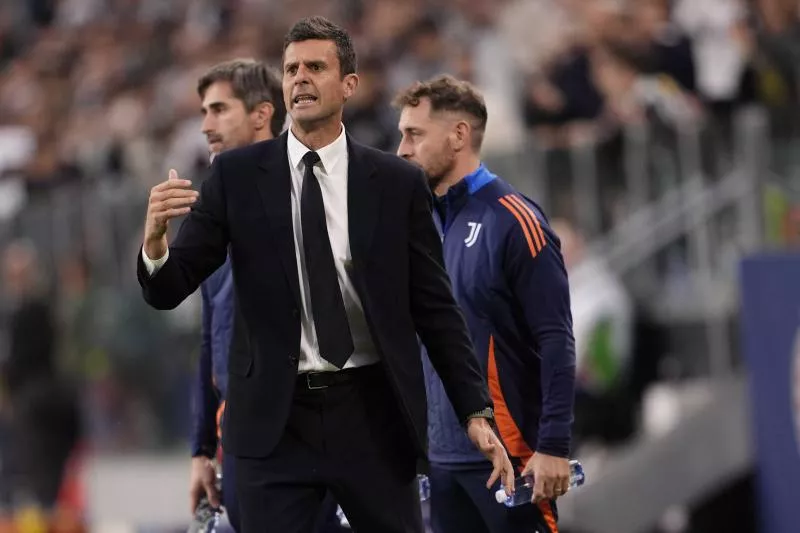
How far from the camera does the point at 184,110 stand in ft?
52.2

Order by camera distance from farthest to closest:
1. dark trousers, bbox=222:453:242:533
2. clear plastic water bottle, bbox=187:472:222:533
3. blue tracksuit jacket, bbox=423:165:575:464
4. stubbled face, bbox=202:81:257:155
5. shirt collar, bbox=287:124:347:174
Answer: stubbled face, bbox=202:81:257:155 < clear plastic water bottle, bbox=187:472:222:533 < dark trousers, bbox=222:453:242:533 < blue tracksuit jacket, bbox=423:165:575:464 < shirt collar, bbox=287:124:347:174

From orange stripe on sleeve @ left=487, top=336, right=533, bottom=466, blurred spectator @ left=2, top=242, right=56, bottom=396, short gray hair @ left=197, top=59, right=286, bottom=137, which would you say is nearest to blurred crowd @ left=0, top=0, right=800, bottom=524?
blurred spectator @ left=2, top=242, right=56, bottom=396

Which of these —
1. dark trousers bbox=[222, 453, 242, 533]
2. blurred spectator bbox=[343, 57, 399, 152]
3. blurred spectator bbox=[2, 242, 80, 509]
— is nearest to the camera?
dark trousers bbox=[222, 453, 242, 533]

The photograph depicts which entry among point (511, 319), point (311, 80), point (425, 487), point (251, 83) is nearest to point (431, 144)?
point (511, 319)

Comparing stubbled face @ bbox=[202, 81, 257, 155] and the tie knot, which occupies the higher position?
stubbled face @ bbox=[202, 81, 257, 155]

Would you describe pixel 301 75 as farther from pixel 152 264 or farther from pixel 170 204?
pixel 152 264

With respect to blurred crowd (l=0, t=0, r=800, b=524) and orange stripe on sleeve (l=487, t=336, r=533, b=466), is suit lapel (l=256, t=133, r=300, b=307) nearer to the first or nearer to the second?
orange stripe on sleeve (l=487, t=336, r=533, b=466)

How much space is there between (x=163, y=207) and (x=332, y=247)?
0.57 m

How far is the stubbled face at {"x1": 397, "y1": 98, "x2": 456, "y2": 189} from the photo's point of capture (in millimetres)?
6242

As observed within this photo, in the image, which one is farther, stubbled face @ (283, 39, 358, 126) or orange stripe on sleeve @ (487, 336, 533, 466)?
orange stripe on sleeve @ (487, 336, 533, 466)

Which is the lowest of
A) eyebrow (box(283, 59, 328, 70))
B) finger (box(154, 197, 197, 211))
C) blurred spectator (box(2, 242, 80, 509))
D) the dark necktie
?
blurred spectator (box(2, 242, 80, 509))

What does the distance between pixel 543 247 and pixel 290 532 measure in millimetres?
1529

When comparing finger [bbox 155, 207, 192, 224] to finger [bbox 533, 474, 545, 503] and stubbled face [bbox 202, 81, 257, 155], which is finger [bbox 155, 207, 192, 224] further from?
Answer: stubbled face [bbox 202, 81, 257, 155]

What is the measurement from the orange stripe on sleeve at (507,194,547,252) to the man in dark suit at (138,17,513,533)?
0.94 m
